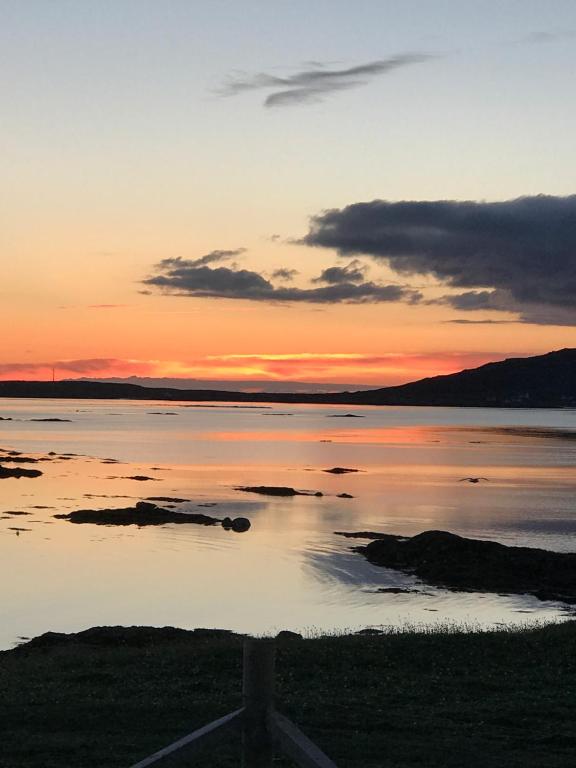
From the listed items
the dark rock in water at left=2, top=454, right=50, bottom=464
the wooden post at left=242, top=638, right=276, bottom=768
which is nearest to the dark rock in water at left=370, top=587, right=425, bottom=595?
the wooden post at left=242, top=638, right=276, bottom=768

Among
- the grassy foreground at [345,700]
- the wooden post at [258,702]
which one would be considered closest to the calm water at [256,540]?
the grassy foreground at [345,700]

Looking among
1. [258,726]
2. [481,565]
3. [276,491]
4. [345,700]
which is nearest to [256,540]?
[481,565]

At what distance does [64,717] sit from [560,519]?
60.0m

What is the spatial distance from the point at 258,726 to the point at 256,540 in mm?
52756

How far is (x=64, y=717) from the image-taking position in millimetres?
16531

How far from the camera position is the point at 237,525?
64.2 m

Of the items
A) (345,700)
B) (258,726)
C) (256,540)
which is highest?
(258,726)

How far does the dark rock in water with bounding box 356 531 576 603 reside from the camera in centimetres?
4491

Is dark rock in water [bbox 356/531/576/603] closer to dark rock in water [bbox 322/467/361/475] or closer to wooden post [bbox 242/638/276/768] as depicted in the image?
wooden post [bbox 242/638/276/768]

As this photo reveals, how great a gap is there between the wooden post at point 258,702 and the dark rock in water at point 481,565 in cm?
3724

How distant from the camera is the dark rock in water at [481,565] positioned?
44906 millimetres

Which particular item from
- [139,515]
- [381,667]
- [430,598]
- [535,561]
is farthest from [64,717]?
[139,515]

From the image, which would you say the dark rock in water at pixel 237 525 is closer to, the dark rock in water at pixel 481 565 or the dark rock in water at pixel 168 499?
the dark rock in water at pixel 168 499

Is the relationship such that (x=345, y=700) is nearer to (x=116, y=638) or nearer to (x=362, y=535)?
(x=116, y=638)
